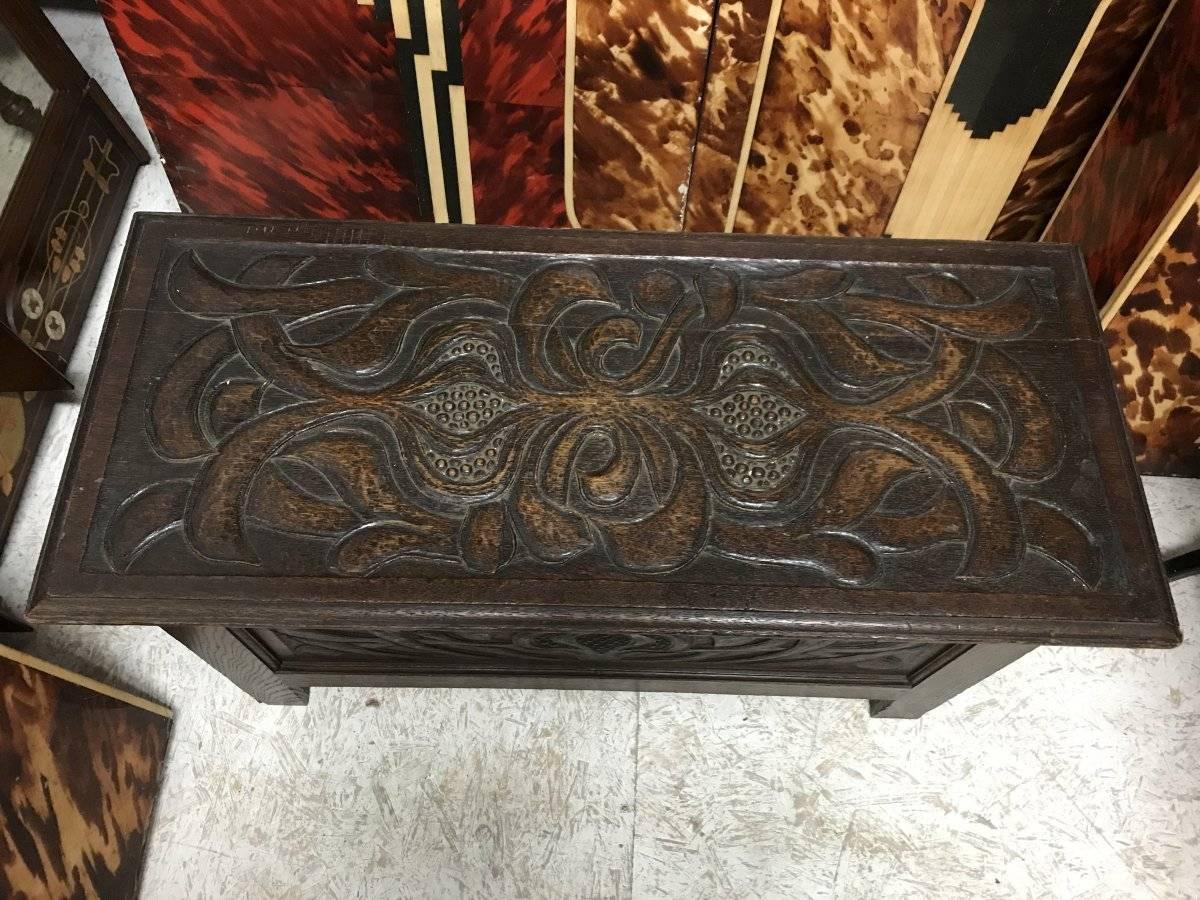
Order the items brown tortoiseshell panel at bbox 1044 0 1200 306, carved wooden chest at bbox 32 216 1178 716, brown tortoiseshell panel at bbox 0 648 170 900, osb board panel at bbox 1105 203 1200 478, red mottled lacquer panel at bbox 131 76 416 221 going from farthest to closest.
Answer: red mottled lacquer panel at bbox 131 76 416 221
osb board panel at bbox 1105 203 1200 478
brown tortoiseshell panel at bbox 1044 0 1200 306
brown tortoiseshell panel at bbox 0 648 170 900
carved wooden chest at bbox 32 216 1178 716

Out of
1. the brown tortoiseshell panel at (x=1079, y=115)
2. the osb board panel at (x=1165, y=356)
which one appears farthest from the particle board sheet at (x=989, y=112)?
the osb board panel at (x=1165, y=356)

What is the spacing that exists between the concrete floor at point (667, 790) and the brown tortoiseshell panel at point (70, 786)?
3.3 inches

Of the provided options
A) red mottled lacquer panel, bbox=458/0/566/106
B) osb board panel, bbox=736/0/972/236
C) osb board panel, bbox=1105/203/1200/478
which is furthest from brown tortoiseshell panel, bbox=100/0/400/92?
osb board panel, bbox=1105/203/1200/478

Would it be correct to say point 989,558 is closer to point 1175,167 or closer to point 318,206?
point 1175,167

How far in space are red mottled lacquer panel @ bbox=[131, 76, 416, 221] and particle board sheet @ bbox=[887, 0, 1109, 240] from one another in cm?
99

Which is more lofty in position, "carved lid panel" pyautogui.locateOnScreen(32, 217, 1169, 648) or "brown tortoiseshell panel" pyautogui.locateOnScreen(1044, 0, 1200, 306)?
"brown tortoiseshell panel" pyautogui.locateOnScreen(1044, 0, 1200, 306)

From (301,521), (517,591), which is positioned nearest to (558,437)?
(517,591)

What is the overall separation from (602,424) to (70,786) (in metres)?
0.95

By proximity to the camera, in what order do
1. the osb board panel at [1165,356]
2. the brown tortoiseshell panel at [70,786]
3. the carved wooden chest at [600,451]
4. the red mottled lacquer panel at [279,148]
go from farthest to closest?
the red mottled lacquer panel at [279,148]
the osb board panel at [1165,356]
the brown tortoiseshell panel at [70,786]
the carved wooden chest at [600,451]

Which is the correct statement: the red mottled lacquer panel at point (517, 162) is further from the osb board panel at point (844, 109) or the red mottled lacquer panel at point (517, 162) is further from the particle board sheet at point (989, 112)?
the particle board sheet at point (989, 112)

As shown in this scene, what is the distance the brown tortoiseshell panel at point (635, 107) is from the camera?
1.53m

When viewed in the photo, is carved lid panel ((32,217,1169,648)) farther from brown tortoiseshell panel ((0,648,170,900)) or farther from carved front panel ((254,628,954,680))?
brown tortoiseshell panel ((0,648,170,900))

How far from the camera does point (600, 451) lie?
116cm

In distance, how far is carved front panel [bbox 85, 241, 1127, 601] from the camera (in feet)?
3.63
